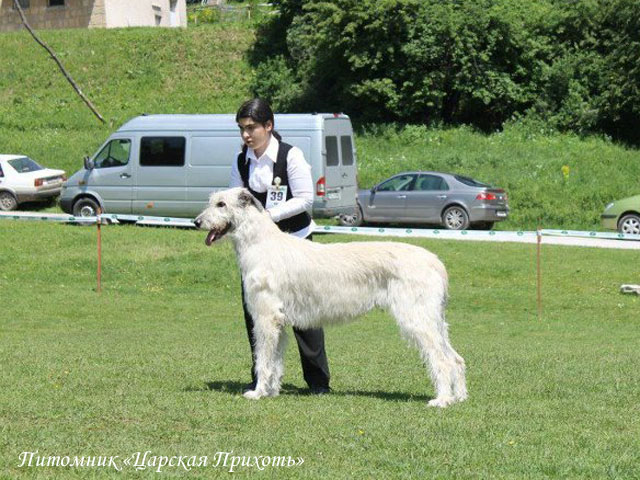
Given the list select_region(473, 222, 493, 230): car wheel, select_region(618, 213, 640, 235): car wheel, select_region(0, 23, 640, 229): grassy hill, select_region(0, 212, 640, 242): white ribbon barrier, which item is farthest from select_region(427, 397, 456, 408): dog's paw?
select_region(0, 23, 640, 229): grassy hill

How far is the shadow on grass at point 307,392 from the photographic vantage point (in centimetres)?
857

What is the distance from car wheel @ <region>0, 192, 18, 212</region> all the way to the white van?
3673 millimetres

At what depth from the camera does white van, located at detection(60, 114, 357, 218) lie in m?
26.2

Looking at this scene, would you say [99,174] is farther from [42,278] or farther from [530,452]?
[530,452]

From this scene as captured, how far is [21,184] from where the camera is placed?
3144 centimetres

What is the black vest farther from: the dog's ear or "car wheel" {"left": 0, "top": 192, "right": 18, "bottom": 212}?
"car wheel" {"left": 0, "top": 192, "right": 18, "bottom": 212}

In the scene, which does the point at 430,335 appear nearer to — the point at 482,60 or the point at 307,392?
the point at 307,392

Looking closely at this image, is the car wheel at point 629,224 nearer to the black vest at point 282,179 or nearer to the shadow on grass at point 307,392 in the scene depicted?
the shadow on grass at point 307,392

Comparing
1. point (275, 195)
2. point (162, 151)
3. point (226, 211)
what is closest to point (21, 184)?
point (162, 151)

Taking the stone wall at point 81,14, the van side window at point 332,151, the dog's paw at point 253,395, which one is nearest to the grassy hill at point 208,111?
the stone wall at point 81,14

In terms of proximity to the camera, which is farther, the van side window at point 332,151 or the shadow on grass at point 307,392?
the van side window at point 332,151

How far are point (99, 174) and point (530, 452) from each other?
2307 centimetres

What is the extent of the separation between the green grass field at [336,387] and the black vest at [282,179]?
1.38 m

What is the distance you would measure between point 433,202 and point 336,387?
18906mm
